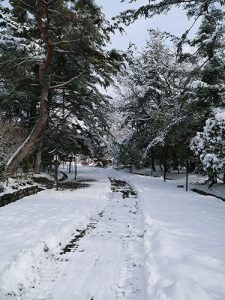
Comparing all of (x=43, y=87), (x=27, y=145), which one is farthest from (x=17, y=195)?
(x=43, y=87)

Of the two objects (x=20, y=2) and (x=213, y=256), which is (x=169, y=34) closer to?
(x=20, y=2)

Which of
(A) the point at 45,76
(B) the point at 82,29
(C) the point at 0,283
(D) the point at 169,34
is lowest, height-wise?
(C) the point at 0,283

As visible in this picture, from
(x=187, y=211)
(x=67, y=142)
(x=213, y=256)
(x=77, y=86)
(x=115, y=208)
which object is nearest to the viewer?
(x=213, y=256)

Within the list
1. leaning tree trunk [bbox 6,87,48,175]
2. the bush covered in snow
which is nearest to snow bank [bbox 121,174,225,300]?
the bush covered in snow

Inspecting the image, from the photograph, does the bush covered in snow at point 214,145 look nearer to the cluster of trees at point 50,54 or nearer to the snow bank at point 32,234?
the snow bank at point 32,234

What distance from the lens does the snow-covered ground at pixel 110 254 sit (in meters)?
4.46

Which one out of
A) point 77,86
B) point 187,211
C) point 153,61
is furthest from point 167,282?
point 153,61

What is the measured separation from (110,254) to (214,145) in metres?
9.30

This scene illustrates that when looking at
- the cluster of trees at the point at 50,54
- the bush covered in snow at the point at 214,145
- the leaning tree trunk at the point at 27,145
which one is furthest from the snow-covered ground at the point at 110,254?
the cluster of trees at the point at 50,54

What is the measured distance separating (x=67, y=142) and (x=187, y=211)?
14541 millimetres

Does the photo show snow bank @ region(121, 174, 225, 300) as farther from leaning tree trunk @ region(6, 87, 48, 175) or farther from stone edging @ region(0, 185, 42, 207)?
leaning tree trunk @ region(6, 87, 48, 175)

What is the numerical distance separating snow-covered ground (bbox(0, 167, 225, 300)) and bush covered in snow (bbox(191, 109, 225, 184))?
3.39m

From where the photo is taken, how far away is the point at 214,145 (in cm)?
1409

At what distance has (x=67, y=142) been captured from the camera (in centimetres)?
2381
